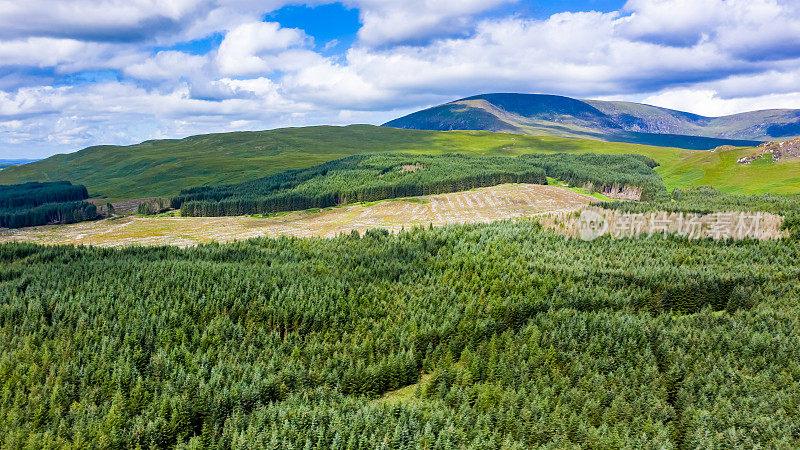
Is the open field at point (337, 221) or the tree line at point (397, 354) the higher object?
the open field at point (337, 221)

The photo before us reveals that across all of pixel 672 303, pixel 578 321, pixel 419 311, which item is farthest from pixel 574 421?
pixel 672 303

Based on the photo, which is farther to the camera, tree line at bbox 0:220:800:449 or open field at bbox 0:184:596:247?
open field at bbox 0:184:596:247

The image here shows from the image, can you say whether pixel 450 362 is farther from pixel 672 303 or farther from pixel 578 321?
pixel 672 303

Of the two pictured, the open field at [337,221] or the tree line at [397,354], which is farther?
the open field at [337,221]

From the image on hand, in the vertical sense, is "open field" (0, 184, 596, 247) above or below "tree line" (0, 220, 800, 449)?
above
